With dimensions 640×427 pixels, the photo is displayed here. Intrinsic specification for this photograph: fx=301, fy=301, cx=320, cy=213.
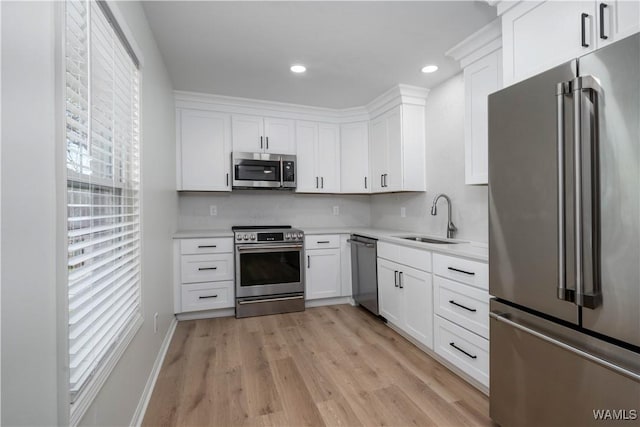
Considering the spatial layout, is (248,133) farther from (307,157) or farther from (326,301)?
(326,301)

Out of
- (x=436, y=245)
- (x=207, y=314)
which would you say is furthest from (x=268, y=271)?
(x=436, y=245)

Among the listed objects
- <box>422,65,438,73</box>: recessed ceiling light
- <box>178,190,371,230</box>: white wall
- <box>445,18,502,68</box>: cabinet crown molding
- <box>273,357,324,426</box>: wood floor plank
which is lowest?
<box>273,357,324,426</box>: wood floor plank

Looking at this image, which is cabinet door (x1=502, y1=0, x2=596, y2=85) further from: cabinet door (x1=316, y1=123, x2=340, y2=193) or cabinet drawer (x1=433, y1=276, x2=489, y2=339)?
cabinet door (x1=316, y1=123, x2=340, y2=193)

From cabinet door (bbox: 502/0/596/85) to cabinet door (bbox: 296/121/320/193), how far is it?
7.87ft

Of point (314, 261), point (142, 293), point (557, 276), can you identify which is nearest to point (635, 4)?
point (557, 276)

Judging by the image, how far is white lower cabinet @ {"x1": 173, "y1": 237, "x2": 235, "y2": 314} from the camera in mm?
3098

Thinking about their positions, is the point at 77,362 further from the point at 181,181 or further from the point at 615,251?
the point at 181,181

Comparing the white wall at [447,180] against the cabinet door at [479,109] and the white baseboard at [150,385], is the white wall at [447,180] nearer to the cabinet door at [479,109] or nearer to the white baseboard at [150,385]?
the cabinet door at [479,109]

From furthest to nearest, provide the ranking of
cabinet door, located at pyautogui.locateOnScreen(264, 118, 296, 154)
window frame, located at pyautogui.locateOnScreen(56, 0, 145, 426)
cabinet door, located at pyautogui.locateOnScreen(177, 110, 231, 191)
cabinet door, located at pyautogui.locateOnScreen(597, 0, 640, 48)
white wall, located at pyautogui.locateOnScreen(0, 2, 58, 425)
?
cabinet door, located at pyautogui.locateOnScreen(264, 118, 296, 154) < cabinet door, located at pyautogui.locateOnScreen(177, 110, 231, 191) < cabinet door, located at pyautogui.locateOnScreen(597, 0, 640, 48) < window frame, located at pyautogui.locateOnScreen(56, 0, 145, 426) < white wall, located at pyautogui.locateOnScreen(0, 2, 58, 425)

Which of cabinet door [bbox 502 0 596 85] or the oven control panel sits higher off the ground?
cabinet door [bbox 502 0 596 85]

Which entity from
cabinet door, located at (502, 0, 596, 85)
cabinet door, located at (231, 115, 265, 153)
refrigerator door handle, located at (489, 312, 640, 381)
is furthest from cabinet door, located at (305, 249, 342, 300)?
cabinet door, located at (502, 0, 596, 85)

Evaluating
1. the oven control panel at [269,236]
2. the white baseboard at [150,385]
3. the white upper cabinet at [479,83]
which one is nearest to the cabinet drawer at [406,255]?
the white upper cabinet at [479,83]

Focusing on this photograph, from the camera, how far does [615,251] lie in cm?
106

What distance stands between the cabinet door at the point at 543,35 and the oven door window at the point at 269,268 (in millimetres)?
2539
